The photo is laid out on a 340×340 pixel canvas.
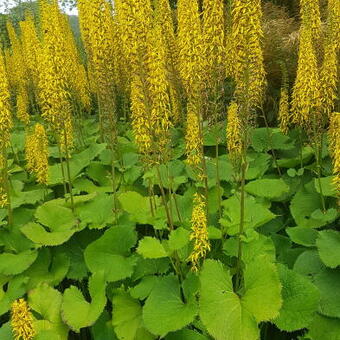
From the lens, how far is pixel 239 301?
296cm

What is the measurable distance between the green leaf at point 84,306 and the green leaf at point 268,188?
188cm

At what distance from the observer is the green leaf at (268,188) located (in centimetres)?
450

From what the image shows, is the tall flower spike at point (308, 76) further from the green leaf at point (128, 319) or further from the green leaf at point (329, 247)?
the green leaf at point (128, 319)

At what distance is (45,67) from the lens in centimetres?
435

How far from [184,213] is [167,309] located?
50.9 inches

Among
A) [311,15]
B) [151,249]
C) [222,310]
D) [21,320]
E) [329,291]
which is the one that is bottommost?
[329,291]

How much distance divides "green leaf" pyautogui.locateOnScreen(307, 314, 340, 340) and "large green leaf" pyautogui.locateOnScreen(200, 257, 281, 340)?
570 mm

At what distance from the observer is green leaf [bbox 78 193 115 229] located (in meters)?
4.45

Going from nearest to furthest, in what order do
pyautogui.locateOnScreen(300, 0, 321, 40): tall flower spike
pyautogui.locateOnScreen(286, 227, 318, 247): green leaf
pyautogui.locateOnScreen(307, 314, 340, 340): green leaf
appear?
pyautogui.locateOnScreen(307, 314, 340, 340): green leaf → pyautogui.locateOnScreen(286, 227, 318, 247): green leaf → pyautogui.locateOnScreen(300, 0, 321, 40): tall flower spike

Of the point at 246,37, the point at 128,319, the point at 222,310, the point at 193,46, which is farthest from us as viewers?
the point at 128,319

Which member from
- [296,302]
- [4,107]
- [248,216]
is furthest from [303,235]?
[4,107]

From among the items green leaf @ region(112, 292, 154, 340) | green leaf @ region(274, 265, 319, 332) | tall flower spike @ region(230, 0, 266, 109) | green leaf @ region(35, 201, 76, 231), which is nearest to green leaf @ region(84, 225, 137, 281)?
green leaf @ region(112, 292, 154, 340)

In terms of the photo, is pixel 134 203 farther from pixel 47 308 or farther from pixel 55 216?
pixel 47 308

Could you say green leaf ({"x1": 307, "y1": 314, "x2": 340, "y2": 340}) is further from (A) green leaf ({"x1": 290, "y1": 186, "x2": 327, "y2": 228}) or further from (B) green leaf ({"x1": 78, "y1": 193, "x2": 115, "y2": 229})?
(B) green leaf ({"x1": 78, "y1": 193, "x2": 115, "y2": 229})
